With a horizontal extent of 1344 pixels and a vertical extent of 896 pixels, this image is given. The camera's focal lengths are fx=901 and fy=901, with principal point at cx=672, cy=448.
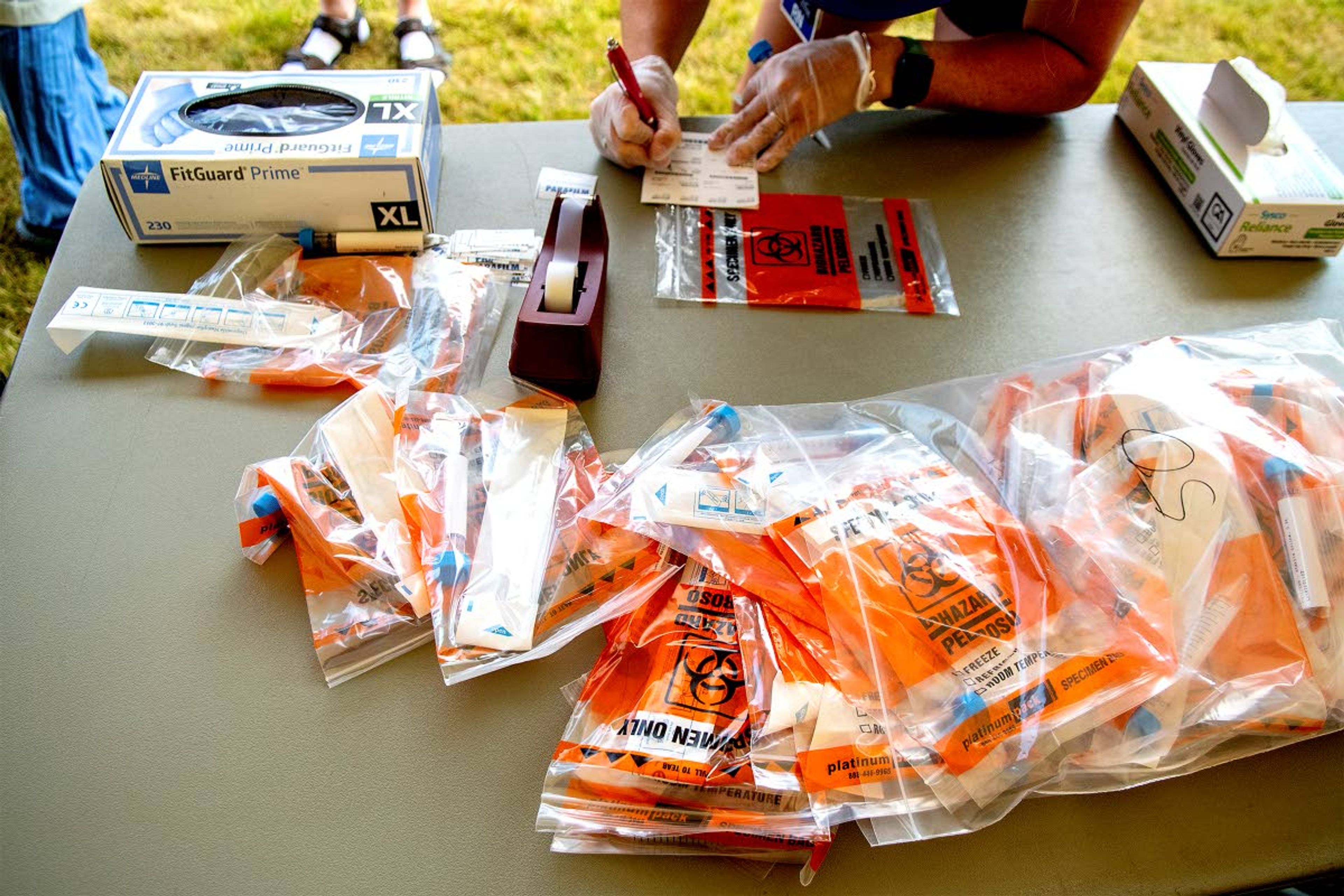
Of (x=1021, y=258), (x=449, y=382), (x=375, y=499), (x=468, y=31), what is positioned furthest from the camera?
(x=468, y=31)

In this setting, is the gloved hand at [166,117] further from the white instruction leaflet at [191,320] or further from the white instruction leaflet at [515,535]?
the white instruction leaflet at [515,535]

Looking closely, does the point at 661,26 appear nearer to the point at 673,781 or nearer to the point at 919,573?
the point at 919,573

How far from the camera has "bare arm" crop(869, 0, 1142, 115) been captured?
102 centimetres

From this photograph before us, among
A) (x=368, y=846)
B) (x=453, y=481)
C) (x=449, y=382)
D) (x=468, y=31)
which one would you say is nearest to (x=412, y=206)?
(x=449, y=382)

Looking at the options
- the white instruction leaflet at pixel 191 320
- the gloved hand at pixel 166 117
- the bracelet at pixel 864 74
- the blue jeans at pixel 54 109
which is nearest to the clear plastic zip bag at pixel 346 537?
the white instruction leaflet at pixel 191 320

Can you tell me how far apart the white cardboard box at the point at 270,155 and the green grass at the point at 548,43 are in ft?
3.55

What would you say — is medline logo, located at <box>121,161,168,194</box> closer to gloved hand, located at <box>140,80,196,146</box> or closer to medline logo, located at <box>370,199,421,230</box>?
gloved hand, located at <box>140,80,196,146</box>

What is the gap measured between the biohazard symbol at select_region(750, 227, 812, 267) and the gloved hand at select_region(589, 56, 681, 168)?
0.45ft

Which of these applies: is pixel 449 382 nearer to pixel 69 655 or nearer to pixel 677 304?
pixel 677 304

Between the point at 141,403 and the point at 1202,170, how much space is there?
3.40 feet

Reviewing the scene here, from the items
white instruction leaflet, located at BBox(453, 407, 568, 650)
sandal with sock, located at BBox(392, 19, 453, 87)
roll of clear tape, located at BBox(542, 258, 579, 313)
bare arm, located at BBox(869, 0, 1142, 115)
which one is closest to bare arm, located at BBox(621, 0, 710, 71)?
bare arm, located at BBox(869, 0, 1142, 115)

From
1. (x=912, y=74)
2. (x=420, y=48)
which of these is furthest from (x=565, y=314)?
(x=420, y=48)

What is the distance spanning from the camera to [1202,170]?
93 centimetres

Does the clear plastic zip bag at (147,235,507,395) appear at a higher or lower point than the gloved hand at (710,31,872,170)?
lower
